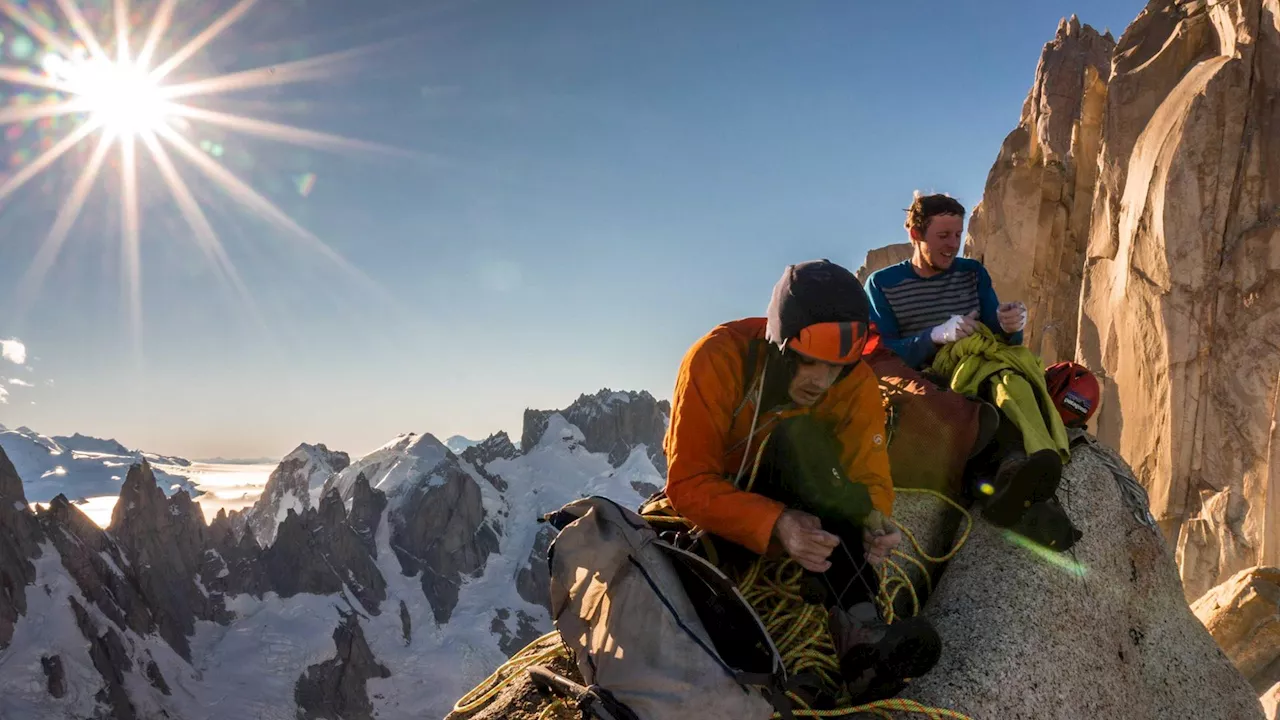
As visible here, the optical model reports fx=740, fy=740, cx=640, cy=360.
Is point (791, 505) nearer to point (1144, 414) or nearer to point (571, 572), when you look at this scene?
point (571, 572)

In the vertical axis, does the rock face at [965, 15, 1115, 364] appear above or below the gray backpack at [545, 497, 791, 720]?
above

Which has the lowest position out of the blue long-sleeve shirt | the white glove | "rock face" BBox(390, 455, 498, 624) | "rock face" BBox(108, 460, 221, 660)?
"rock face" BBox(390, 455, 498, 624)

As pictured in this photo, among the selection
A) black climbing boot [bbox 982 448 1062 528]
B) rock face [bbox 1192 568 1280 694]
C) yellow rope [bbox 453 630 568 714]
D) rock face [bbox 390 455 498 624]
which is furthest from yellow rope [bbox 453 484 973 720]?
rock face [bbox 390 455 498 624]

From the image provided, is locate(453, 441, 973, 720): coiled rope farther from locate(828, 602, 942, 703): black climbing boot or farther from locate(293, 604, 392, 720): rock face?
locate(293, 604, 392, 720): rock face

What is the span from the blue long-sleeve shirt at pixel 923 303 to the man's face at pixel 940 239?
0.22 meters

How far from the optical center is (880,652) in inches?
149

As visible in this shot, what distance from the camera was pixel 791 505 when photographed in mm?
4367

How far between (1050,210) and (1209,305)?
1278cm

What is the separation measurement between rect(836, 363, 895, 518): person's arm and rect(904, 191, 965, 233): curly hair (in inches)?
106

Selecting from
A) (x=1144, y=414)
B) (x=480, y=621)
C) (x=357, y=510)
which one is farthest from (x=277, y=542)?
(x=1144, y=414)

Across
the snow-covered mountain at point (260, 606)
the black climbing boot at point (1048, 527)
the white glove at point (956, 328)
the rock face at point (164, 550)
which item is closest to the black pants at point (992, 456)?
the black climbing boot at point (1048, 527)

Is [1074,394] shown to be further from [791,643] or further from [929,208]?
[791,643]

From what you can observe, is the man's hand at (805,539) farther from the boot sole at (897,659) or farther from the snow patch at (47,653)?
the snow patch at (47,653)

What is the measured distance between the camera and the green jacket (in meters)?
5.74
